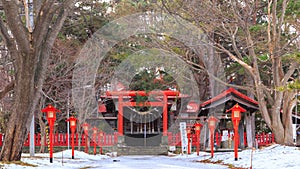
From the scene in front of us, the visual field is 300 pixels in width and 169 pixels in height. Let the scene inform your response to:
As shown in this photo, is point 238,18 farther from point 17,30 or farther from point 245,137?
point 245,137

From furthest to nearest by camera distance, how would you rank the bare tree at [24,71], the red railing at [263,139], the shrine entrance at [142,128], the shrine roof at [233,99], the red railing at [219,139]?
1. the shrine entrance at [142,128]
2. the red railing at [263,139]
3. the red railing at [219,139]
4. the shrine roof at [233,99]
5. the bare tree at [24,71]

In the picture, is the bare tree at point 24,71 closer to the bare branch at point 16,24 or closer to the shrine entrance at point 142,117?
the bare branch at point 16,24

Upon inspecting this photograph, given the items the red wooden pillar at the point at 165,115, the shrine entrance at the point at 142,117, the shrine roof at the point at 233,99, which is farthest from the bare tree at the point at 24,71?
the red wooden pillar at the point at 165,115

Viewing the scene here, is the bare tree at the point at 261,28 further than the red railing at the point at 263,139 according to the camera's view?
No

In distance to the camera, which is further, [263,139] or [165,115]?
[165,115]

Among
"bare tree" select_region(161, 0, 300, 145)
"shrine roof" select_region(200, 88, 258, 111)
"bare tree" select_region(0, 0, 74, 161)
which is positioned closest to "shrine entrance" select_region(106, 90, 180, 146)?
"shrine roof" select_region(200, 88, 258, 111)

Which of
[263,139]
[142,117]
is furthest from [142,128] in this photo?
[263,139]

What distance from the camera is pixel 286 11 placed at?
48.3 ft

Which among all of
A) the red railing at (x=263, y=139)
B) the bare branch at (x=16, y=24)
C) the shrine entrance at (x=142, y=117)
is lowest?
the red railing at (x=263, y=139)

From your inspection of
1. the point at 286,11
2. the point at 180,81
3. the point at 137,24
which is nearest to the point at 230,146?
the point at 180,81

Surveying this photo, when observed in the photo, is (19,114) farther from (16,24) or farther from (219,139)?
(219,139)

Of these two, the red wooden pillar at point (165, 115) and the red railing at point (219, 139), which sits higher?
the red wooden pillar at point (165, 115)

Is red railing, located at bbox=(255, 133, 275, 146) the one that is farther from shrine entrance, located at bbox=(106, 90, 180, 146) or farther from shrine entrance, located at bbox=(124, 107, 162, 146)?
shrine entrance, located at bbox=(124, 107, 162, 146)

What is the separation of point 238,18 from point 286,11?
1.61 meters
